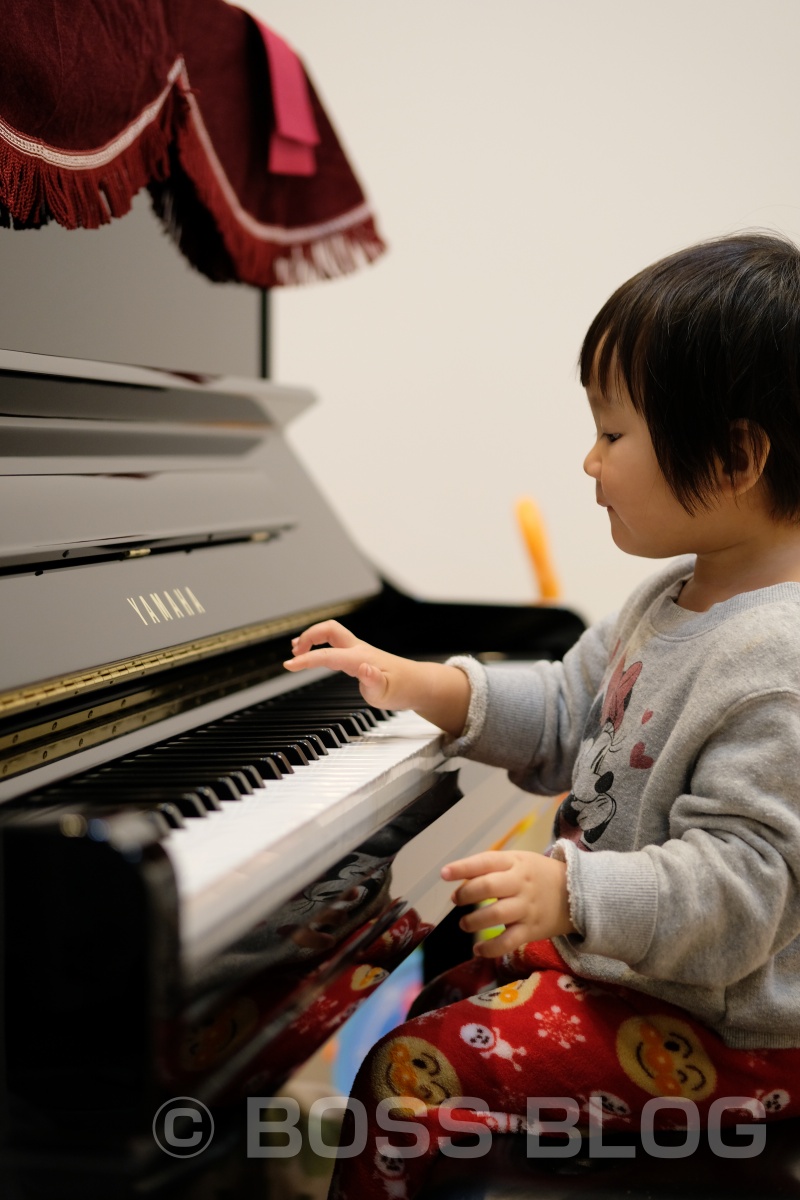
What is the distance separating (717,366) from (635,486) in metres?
0.12

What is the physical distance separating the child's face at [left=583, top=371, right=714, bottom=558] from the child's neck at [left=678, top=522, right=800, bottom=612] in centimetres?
3

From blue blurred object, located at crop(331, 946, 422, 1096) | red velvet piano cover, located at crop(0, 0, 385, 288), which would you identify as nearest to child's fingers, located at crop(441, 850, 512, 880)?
red velvet piano cover, located at crop(0, 0, 385, 288)

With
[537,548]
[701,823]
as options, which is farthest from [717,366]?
[537,548]

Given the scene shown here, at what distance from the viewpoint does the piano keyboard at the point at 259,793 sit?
25.2 inches

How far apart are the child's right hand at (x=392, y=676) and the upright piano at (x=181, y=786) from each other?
0.03 metres

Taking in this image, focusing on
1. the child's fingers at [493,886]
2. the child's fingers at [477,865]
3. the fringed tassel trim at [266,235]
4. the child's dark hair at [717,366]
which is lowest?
the child's fingers at [493,886]

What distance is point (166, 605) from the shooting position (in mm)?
1073

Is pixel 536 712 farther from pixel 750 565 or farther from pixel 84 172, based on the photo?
pixel 84 172

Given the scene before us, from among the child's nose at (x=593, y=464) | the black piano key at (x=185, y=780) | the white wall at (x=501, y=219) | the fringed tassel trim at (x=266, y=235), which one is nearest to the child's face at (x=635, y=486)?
the child's nose at (x=593, y=464)

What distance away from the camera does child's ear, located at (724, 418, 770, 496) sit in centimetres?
88

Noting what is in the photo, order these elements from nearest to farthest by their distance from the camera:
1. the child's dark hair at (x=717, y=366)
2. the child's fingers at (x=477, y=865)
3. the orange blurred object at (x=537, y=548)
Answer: the child's fingers at (x=477, y=865) < the child's dark hair at (x=717, y=366) < the orange blurred object at (x=537, y=548)

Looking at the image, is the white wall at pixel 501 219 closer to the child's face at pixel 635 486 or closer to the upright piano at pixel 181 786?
the upright piano at pixel 181 786

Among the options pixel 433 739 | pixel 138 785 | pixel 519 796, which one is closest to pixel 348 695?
pixel 433 739

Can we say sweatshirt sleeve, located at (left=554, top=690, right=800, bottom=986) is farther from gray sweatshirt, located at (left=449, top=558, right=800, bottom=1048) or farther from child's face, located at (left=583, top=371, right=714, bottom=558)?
child's face, located at (left=583, top=371, right=714, bottom=558)
